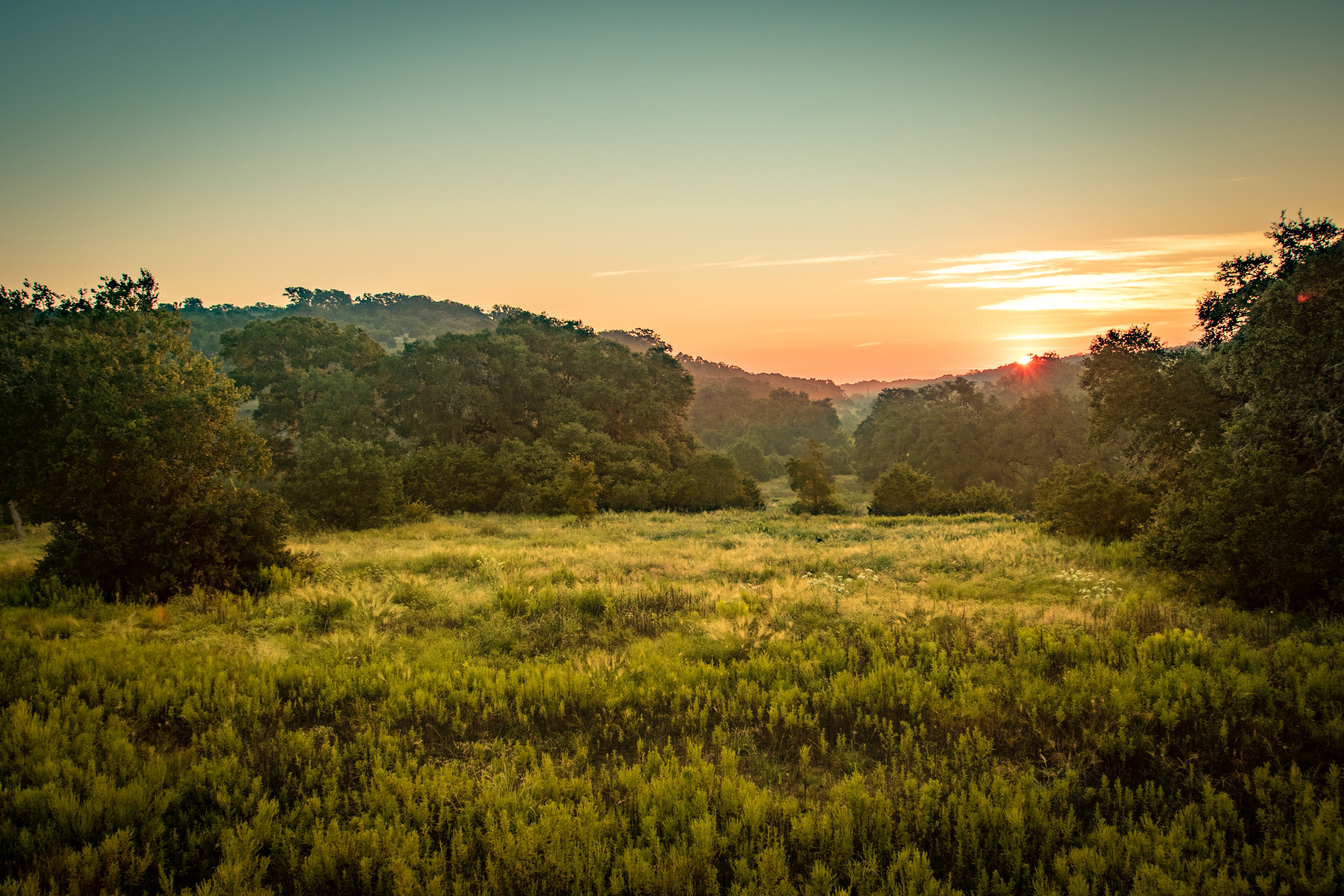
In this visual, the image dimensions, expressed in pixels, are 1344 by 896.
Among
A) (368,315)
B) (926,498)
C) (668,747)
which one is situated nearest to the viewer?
(668,747)

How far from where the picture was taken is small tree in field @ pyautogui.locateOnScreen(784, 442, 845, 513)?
131 feet

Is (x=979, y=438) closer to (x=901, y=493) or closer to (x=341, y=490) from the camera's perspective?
(x=901, y=493)

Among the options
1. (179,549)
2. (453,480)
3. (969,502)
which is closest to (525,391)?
(453,480)

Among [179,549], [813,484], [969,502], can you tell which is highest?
[179,549]

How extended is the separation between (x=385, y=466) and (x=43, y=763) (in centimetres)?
2532

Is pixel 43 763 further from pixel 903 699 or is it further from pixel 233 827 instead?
pixel 903 699

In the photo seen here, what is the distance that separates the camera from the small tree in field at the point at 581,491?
1185 inches

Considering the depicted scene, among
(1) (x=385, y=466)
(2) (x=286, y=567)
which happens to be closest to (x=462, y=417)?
(1) (x=385, y=466)

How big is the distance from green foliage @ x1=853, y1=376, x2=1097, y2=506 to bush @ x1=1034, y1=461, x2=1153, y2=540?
78.4ft

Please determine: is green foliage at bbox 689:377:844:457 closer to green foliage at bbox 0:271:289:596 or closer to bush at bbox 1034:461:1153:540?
bush at bbox 1034:461:1153:540

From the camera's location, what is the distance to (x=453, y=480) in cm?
3725

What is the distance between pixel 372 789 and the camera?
4.97 m

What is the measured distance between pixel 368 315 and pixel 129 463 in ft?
480

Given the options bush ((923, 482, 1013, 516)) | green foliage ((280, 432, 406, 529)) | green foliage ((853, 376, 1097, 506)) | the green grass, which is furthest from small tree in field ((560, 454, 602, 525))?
green foliage ((853, 376, 1097, 506))
